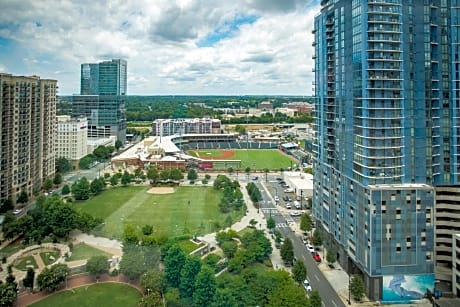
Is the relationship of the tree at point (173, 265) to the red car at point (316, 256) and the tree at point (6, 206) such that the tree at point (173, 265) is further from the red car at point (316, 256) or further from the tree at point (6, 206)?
the tree at point (6, 206)

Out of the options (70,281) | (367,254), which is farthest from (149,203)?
(367,254)

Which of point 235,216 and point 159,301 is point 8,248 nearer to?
point 159,301

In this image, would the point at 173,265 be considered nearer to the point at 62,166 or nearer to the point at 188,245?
the point at 188,245

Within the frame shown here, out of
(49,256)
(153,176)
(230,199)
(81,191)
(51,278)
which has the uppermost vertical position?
(153,176)

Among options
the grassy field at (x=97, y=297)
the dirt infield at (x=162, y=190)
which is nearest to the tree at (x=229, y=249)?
the grassy field at (x=97, y=297)

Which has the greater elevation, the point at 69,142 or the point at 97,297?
the point at 69,142

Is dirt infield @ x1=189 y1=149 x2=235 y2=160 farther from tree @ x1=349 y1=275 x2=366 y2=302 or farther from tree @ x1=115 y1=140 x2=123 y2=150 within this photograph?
tree @ x1=349 y1=275 x2=366 y2=302

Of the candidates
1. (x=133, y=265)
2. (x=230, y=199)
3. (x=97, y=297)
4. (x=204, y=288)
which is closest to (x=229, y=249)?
(x=133, y=265)

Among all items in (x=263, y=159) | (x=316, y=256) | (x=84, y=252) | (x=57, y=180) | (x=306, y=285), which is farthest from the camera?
(x=263, y=159)
